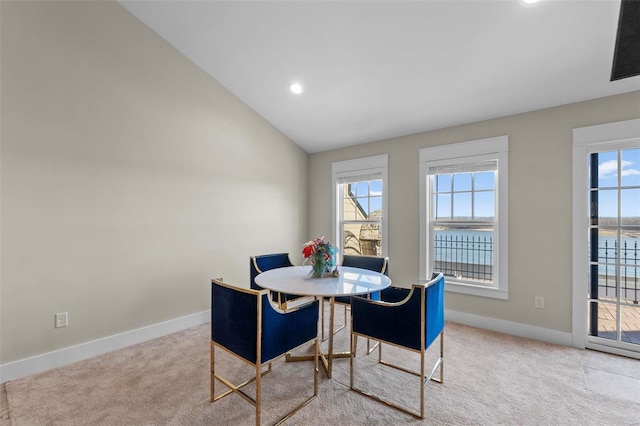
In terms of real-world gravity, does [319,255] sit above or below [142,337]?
above

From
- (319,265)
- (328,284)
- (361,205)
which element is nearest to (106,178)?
(319,265)

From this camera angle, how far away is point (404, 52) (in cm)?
261

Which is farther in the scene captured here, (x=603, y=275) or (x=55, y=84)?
(x=603, y=275)

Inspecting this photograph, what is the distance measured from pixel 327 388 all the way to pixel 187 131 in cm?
297

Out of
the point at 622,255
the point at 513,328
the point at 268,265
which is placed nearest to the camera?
the point at 622,255

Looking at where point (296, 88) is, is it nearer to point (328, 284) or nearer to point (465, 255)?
point (328, 284)

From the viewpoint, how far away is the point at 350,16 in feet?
7.86

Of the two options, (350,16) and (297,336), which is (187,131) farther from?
(297,336)

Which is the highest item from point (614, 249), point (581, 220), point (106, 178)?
point (106, 178)

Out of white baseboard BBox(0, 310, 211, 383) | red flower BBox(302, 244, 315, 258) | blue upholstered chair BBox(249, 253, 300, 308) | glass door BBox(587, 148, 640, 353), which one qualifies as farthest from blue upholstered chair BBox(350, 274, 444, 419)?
white baseboard BBox(0, 310, 211, 383)

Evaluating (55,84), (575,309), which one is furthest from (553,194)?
(55,84)

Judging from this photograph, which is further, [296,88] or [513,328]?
[296,88]

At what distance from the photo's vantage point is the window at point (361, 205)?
4.12 m

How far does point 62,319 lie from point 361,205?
3590 mm
